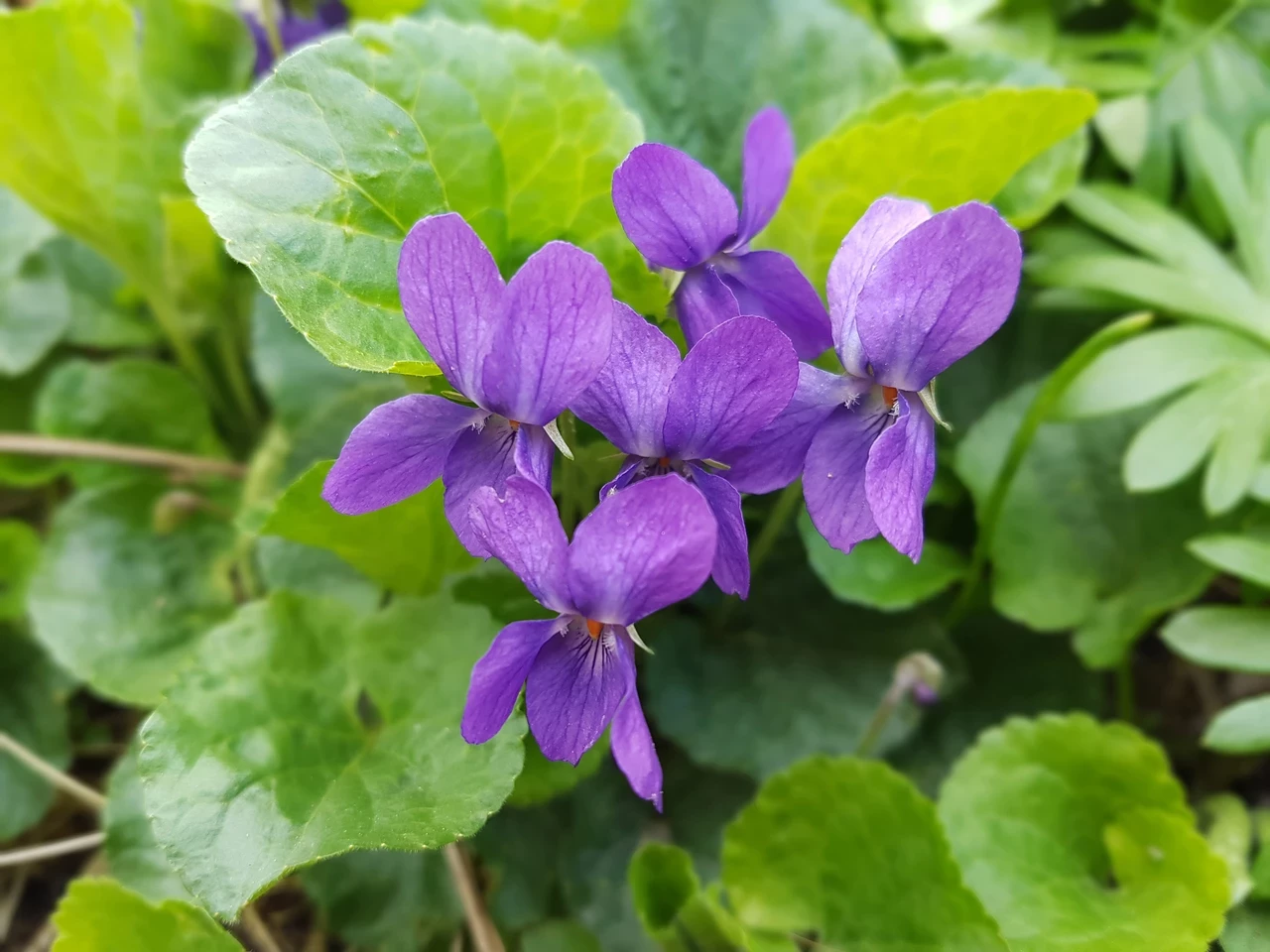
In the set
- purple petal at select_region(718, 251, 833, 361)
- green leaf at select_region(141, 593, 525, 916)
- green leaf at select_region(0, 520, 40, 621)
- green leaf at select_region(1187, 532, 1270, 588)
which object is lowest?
A: green leaf at select_region(0, 520, 40, 621)

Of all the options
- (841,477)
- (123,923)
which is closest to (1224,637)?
(841,477)

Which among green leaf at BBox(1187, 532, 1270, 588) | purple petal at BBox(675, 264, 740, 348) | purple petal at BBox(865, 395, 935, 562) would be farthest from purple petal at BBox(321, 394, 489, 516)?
green leaf at BBox(1187, 532, 1270, 588)

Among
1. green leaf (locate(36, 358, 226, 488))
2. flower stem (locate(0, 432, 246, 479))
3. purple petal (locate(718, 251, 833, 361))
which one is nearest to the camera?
purple petal (locate(718, 251, 833, 361))

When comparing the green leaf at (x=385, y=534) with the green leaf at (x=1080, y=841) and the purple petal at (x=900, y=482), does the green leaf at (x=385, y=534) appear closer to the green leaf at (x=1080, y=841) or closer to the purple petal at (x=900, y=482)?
the purple petal at (x=900, y=482)

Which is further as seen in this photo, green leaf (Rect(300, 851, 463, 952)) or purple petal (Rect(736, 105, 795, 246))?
green leaf (Rect(300, 851, 463, 952))

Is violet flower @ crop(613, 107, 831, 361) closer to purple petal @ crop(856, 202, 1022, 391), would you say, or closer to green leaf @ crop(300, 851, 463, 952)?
purple petal @ crop(856, 202, 1022, 391)

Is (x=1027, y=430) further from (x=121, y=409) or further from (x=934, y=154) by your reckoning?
(x=121, y=409)
